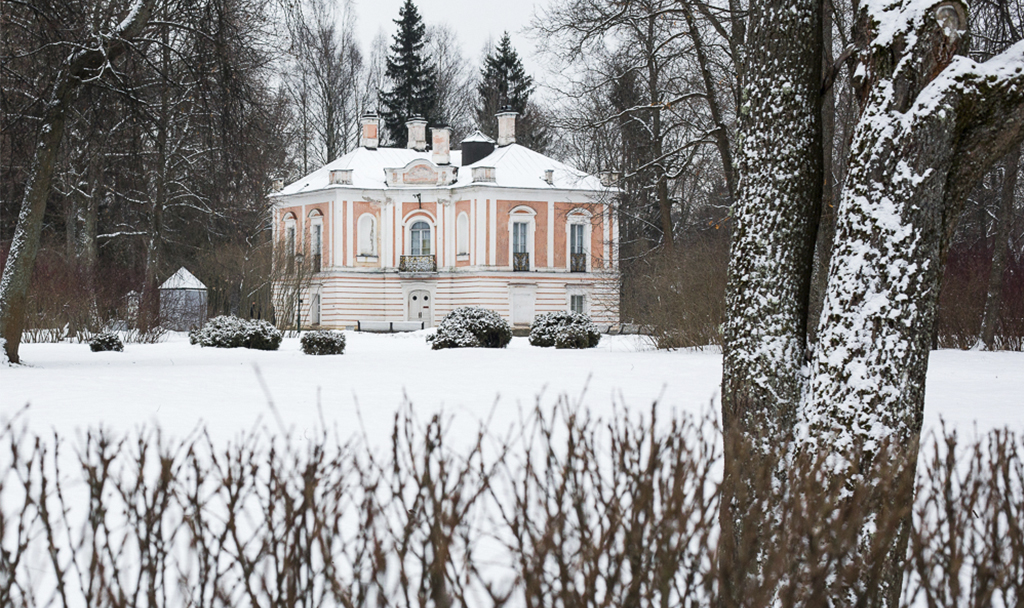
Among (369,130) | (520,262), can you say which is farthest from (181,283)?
(369,130)

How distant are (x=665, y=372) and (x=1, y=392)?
7.76 m

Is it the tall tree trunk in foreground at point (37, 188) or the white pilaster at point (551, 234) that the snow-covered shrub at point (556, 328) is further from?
the white pilaster at point (551, 234)

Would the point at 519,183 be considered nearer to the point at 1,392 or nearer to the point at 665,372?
the point at 665,372

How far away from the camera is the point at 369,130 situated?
40969 mm

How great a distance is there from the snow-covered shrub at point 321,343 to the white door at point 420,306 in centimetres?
2009

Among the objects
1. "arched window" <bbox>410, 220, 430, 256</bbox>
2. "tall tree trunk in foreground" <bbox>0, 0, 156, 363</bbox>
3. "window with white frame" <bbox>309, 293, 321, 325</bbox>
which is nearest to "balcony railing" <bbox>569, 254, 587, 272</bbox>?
"arched window" <bbox>410, 220, 430, 256</bbox>

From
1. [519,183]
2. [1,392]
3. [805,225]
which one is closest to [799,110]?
[805,225]

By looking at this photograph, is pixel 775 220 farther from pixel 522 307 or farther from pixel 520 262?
pixel 520 262

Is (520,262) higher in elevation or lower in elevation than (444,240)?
lower

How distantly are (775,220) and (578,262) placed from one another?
35.3 metres

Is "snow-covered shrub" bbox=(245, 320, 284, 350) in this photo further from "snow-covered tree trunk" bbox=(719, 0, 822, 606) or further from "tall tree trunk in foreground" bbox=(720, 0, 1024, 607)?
"tall tree trunk in foreground" bbox=(720, 0, 1024, 607)

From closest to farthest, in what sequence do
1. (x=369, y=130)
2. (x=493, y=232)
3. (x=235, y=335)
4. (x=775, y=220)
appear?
(x=775, y=220) → (x=235, y=335) → (x=493, y=232) → (x=369, y=130)

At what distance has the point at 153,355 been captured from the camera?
17.2 metres

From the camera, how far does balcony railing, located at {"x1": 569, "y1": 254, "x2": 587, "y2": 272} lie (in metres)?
39.9
